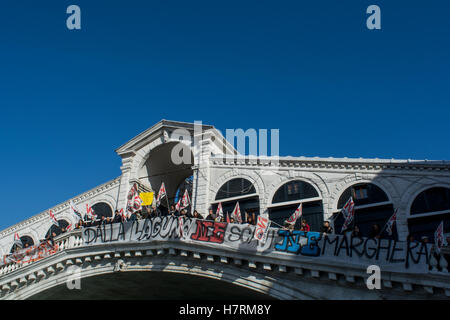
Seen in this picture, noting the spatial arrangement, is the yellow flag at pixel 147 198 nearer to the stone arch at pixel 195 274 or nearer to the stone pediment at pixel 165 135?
the stone pediment at pixel 165 135

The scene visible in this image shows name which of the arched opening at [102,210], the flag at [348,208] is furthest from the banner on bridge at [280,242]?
the arched opening at [102,210]

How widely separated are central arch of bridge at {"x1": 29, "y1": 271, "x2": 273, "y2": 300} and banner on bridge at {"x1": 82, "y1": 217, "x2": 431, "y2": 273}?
2.09 meters

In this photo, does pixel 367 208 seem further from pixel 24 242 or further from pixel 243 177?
pixel 24 242

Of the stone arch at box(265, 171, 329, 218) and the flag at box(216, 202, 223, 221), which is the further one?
the stone arch at box(265, 171, 329, 218)

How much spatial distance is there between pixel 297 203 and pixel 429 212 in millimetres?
7340

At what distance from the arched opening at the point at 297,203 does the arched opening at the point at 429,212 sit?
5.10 metres

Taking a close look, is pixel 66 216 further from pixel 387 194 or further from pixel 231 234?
pixel 387 194

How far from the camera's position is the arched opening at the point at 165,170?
31281 mm

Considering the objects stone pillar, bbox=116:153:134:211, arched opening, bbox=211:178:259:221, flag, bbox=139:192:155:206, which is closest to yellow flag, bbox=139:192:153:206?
flag, bbox=139:192:155:206

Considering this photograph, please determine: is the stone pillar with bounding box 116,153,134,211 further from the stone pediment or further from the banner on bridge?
the banner on bridge

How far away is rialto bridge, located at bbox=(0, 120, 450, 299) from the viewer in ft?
57.0
